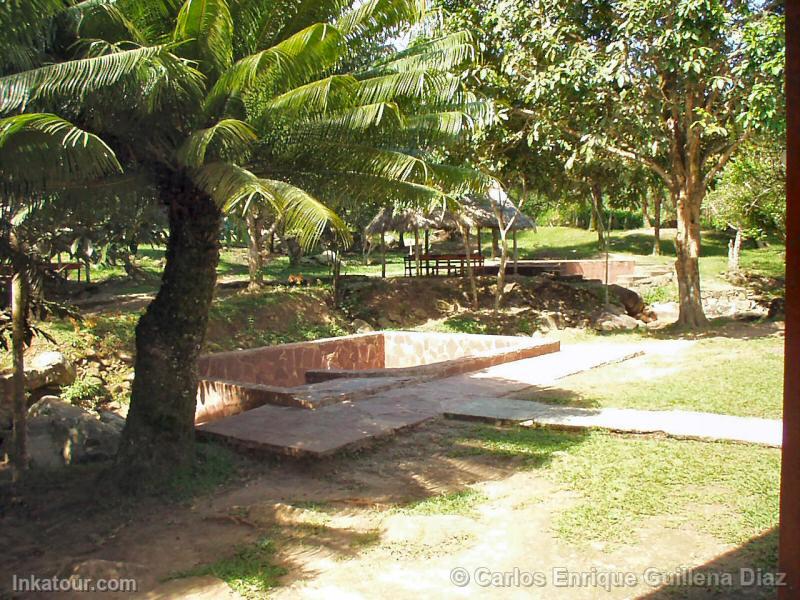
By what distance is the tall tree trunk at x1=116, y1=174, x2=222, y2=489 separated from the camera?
655 cm

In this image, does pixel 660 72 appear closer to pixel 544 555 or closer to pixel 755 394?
pixel 755 394

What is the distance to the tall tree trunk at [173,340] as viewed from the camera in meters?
6.55

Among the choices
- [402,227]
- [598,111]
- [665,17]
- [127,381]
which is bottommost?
A: [127,381]

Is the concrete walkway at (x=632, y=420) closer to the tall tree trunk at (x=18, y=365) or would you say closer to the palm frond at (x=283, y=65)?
the palm frond at (x=283, y=65)

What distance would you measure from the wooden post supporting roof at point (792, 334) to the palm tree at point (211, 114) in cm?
315

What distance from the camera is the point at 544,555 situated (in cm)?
447

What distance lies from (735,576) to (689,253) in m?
13.2

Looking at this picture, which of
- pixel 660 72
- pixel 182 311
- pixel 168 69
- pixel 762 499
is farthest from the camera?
pixel 660 72

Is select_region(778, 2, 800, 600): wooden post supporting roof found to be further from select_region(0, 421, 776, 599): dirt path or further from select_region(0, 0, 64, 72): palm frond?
select_region(0, 0, 64, 72): palm frond

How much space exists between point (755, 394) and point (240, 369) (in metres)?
7.66

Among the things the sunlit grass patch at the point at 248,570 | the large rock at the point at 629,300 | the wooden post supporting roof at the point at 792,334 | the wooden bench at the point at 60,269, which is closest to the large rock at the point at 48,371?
the wooden bench at the point at 60,269

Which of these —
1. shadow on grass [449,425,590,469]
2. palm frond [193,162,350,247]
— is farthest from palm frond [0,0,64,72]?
shadow on grass [449,425,590,469]

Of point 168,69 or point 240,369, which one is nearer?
point 168,69

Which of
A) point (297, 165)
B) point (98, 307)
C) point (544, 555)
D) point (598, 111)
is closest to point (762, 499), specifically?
point (544, 555)
